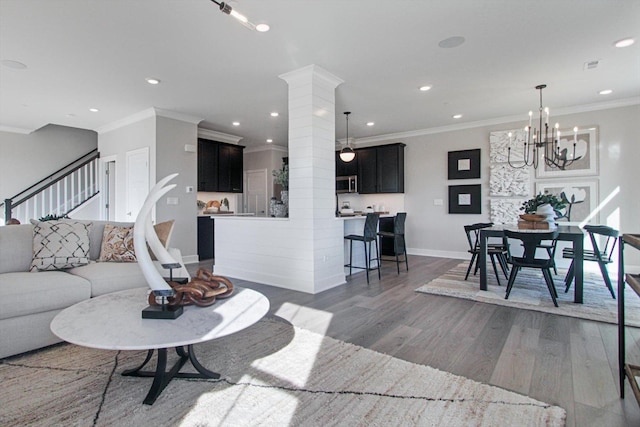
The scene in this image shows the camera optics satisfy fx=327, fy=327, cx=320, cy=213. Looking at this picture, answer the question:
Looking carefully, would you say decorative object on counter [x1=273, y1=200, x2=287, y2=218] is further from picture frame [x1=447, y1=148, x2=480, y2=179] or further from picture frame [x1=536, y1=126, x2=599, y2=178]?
picture frame [x1=536, y1=126, x2=599, y2=178]

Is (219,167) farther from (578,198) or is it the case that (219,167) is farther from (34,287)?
(578,198)

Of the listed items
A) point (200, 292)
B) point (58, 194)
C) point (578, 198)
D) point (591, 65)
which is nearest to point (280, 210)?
point (200, 292)

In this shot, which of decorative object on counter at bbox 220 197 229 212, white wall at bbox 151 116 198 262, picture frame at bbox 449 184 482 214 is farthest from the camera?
decorative object on counter at bbox 220 197 229 212

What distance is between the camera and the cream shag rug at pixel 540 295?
319cm

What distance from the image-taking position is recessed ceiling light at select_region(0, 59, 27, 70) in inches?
150

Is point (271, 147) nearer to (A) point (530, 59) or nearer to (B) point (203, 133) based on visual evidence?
(B) point (203, 133)

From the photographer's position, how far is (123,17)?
2902 millimetres

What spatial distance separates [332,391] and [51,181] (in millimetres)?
8366

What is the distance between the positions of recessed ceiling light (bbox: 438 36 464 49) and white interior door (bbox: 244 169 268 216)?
20.4ft

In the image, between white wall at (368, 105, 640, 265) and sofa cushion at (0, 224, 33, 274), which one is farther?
white wall at (368, 105, 640, 265)

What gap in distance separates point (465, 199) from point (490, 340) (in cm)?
452

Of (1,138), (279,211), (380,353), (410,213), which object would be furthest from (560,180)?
(1,138)

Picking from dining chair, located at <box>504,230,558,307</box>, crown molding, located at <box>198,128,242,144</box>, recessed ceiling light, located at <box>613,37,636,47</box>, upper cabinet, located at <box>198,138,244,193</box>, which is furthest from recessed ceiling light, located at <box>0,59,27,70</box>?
recessed ceiling light, located at <box>613,37,636,47</box>

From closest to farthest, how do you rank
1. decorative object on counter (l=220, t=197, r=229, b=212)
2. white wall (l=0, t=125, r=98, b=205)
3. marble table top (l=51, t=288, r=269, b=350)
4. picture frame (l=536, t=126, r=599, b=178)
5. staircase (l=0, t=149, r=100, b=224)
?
marble table top (l=51, t=288, r=269, b=350), picture frame (l=536, t=126, r=599, b=178), staircase (l=0, t=149, r=100, b=224), white wall (l=0, t=125, r=98, b=205), decorative object on counter (l=220, t=197, r=229, b=212)
